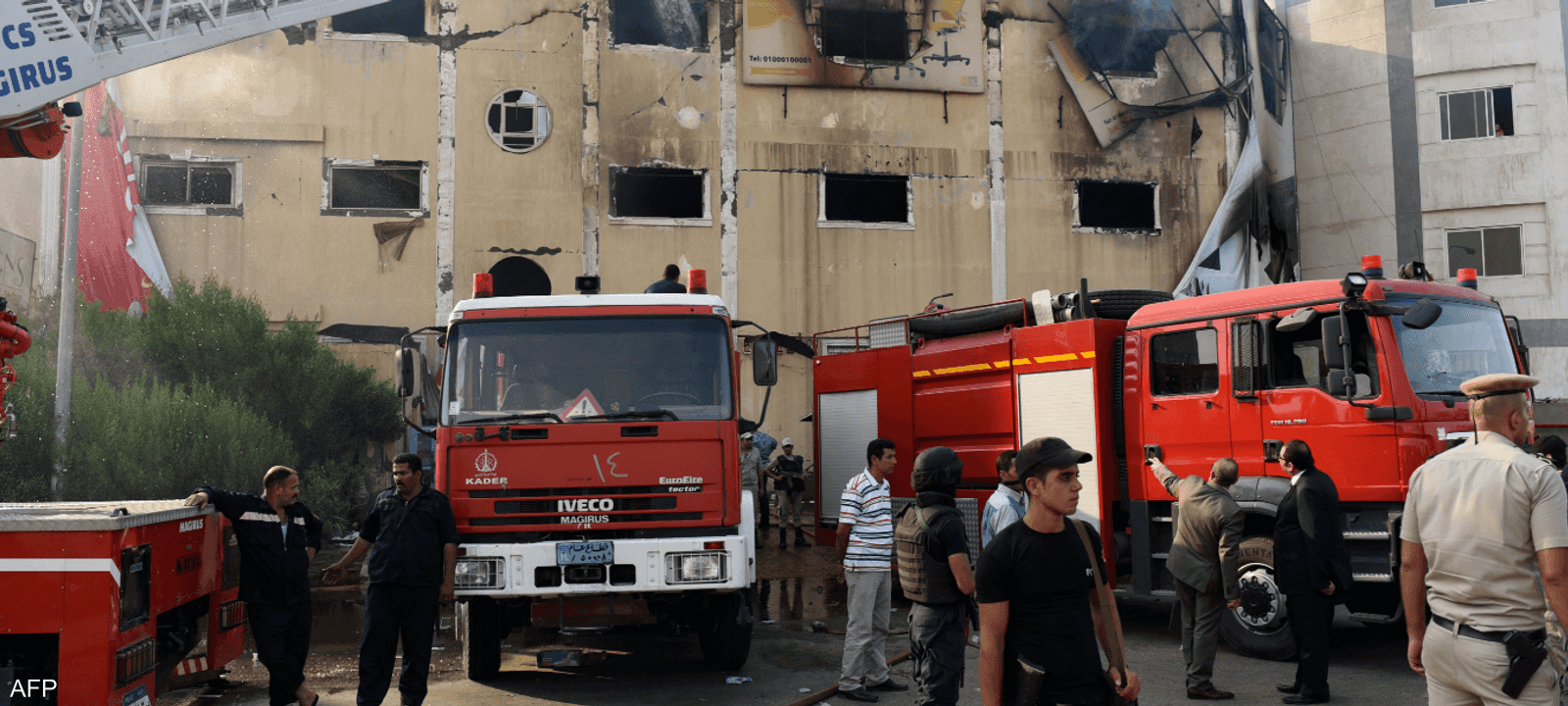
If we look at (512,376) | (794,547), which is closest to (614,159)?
(794,547)

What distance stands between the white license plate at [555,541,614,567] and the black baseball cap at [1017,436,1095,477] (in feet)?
13.0

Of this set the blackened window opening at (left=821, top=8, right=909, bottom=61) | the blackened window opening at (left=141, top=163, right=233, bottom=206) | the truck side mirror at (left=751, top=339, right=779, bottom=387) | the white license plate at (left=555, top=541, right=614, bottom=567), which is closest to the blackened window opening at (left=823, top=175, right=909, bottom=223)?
the blackened window opening at (left=821, top=8, right=909, bottom=61)

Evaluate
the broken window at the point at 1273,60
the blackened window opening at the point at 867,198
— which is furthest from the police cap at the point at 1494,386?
the broken window at the point at 1273,60

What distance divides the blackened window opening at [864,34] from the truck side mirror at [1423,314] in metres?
15.5

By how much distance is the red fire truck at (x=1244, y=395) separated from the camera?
772 cm

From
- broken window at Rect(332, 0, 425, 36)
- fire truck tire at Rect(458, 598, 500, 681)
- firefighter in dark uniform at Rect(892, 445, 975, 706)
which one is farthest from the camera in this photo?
broken window at Rect(332, 0, 425, 36)

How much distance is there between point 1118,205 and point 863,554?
17.6 m

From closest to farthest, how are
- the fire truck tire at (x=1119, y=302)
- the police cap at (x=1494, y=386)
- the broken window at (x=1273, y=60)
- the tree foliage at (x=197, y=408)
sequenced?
the police cap at (x=1494, y=386)
the fire truck tire at (x=1119, y=302)
the tree foliage at (x=197, y=408)
the broken window at (x=1273, y=60)

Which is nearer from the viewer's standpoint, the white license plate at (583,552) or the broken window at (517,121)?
the white license plate at (583,552)

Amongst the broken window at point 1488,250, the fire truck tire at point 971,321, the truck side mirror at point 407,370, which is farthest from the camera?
the broken window at point 1488,250

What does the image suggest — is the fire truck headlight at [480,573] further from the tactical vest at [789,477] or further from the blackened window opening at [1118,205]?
the blackened window opening at [1118,205]

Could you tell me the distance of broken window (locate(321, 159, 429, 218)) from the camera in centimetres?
2003

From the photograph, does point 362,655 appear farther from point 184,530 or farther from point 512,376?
point 512,376

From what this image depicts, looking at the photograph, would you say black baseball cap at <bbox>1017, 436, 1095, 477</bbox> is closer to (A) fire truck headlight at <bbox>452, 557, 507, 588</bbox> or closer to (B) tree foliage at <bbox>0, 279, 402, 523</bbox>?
(A) fire truck headlight at <bbox>452, 557, 507, 588</bbox>
